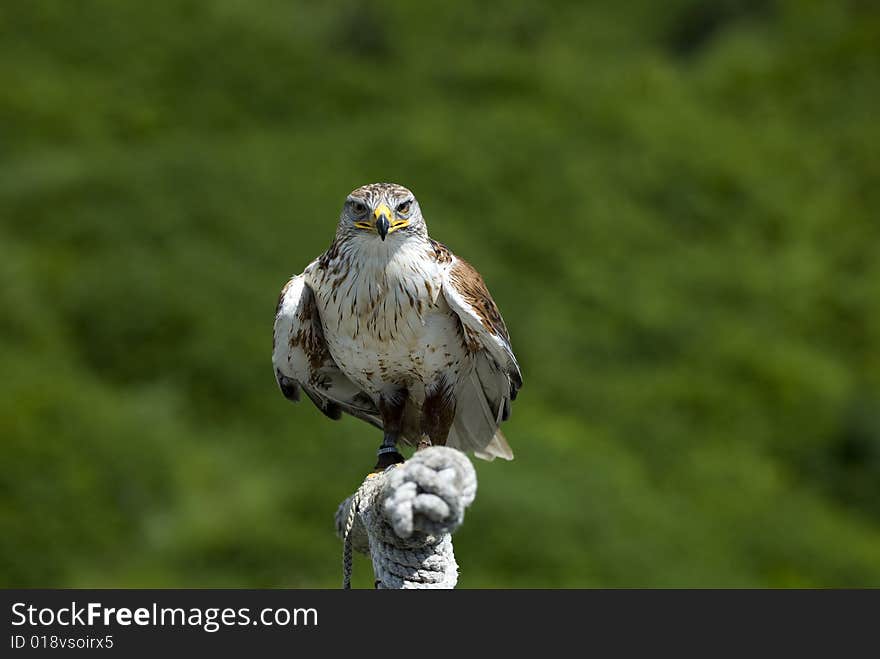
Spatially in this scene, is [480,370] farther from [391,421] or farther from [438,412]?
[391,421]

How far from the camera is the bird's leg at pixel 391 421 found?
19.9 ft

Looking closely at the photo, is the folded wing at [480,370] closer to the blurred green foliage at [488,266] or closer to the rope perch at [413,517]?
the rope perch at [413,517]

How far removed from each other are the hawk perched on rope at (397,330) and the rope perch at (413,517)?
2.15 feet

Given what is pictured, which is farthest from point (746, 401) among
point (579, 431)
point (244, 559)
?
point (244, 559)

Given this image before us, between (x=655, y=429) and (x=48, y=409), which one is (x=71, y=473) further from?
(x=655, y=429)

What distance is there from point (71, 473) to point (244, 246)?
4932mm

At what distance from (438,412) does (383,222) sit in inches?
44.0

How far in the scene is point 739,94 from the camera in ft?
77.3

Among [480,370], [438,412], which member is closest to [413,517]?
[438,412]

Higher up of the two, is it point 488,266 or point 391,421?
point 488,266

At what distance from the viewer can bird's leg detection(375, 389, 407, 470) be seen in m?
6.08

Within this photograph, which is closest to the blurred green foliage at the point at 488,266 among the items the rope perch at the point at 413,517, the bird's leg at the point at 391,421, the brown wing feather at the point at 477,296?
the bird's leg at the point at 391,421

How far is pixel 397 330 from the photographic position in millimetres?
5605

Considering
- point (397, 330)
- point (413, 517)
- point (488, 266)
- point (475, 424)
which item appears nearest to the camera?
point (413, 517)
